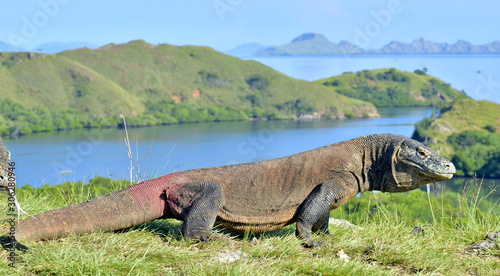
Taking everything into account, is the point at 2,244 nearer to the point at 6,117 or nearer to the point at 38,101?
the point at 6,117

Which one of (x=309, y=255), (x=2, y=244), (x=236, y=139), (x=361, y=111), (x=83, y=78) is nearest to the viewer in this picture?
(x=2, y=244)

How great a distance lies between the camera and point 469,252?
5.24 metres

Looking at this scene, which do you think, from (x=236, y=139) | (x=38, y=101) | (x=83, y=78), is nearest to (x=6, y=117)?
(x=38, y=101)

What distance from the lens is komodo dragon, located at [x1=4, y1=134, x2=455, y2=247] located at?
16.8 feet

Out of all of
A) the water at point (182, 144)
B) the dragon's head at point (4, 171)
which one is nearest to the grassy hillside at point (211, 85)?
the water at point (182, 144)

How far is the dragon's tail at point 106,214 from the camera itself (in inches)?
183

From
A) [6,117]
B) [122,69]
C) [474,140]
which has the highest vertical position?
[122,69]

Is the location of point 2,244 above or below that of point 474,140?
above

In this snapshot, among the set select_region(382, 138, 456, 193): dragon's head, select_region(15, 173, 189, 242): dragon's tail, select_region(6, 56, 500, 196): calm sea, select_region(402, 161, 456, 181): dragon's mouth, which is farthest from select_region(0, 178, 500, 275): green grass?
select_region(6, 56, 500, 196): calm sea

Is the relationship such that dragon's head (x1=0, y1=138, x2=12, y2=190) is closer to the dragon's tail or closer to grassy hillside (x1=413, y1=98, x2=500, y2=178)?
the dragon's tail

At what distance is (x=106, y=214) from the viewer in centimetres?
498

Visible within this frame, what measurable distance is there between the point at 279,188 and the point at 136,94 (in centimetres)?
17778

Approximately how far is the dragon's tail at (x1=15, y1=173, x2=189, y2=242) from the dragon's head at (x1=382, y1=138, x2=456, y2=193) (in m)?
2.22

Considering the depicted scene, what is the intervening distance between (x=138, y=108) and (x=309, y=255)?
159 m
